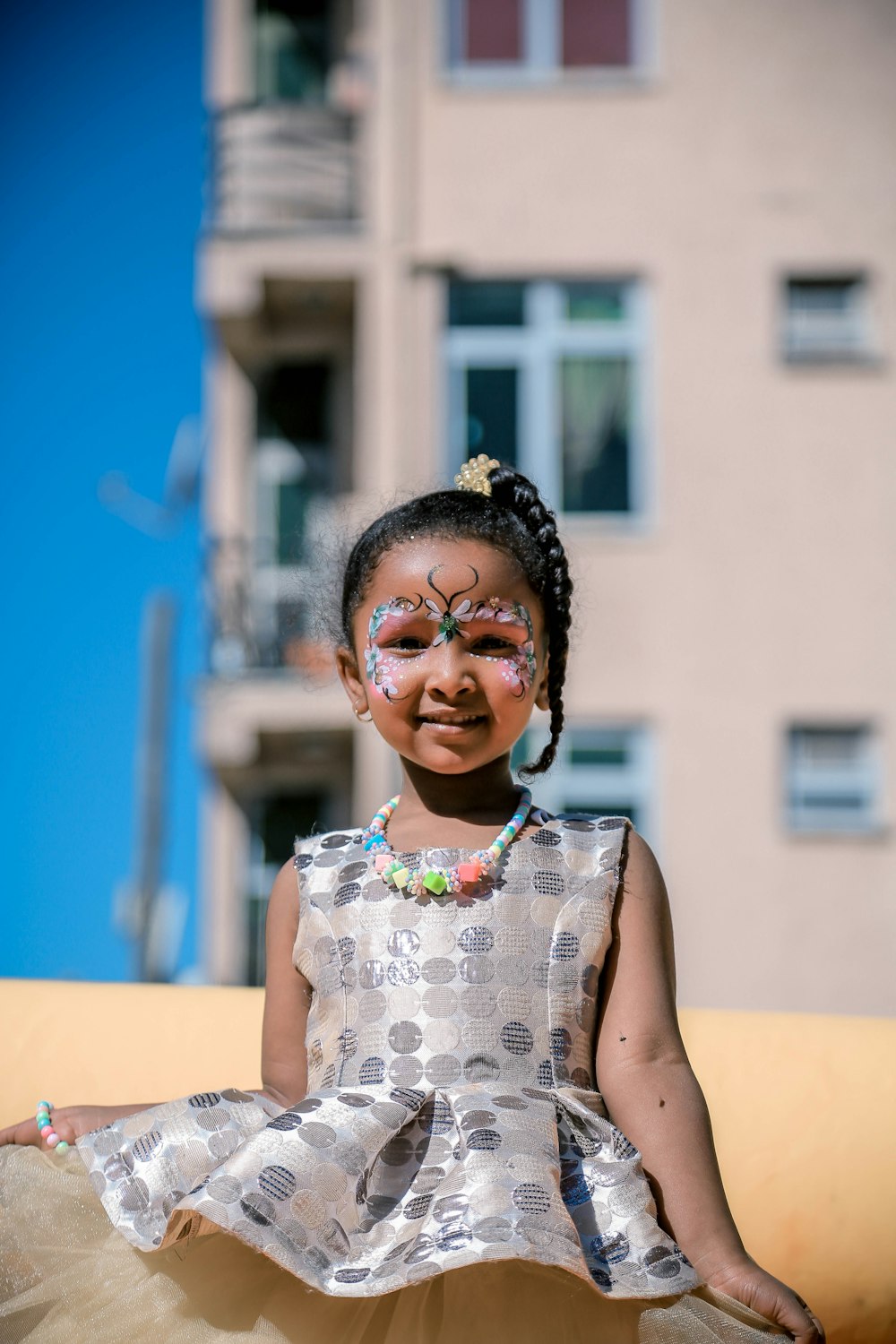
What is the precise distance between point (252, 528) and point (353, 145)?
7.04 ft

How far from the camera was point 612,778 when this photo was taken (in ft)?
25.1

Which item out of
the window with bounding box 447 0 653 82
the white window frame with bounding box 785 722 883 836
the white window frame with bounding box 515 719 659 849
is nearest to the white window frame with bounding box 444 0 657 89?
the window with bounding box 447 0 653 82

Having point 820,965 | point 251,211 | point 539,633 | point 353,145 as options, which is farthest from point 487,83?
point 539,633

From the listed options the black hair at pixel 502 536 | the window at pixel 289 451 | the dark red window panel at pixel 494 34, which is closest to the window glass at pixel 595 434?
the window at pixel 289 451

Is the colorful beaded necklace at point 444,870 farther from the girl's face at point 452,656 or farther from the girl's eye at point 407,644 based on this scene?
the girl's eye at point 407,644

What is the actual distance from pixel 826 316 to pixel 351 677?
6556mm

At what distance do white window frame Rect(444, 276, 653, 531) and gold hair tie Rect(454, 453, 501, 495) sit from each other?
5.93 meters

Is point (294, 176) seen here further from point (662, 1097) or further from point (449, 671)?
point (662, 1097)

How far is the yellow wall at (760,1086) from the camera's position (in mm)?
2100

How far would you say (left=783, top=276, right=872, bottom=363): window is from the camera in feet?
26.2

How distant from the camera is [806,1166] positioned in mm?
2150

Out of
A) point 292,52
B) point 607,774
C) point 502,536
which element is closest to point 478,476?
point 502,536

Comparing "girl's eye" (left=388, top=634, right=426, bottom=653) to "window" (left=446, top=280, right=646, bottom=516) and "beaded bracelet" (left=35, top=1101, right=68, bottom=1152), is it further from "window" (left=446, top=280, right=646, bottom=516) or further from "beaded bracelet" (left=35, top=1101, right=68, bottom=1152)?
"window" (left=446, top=280, right=646, bottom=516)

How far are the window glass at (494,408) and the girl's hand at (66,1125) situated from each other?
6.38 metres
